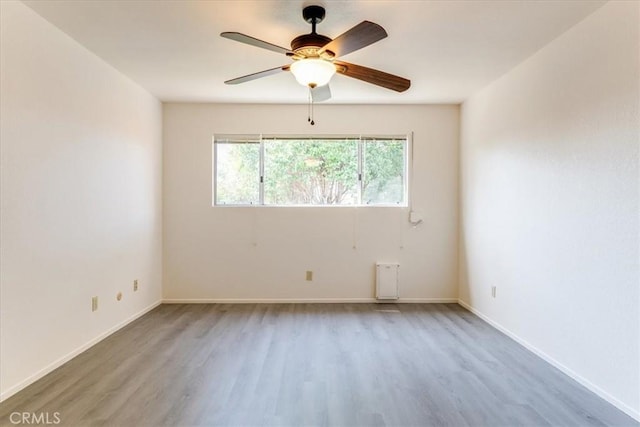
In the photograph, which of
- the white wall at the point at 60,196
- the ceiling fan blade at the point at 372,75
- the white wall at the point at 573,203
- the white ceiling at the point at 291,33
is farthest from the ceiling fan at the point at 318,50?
the white wall at the point at 60,196

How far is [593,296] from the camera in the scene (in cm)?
228

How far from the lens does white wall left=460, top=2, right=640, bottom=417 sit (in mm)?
2055

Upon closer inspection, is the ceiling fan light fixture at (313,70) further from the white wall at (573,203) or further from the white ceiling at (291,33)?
the white wall at (573,203)

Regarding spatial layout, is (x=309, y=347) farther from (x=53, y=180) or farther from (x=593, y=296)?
(x=53, y=180)

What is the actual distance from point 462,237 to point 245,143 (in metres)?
3.02

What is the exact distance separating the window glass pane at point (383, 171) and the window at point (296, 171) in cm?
1

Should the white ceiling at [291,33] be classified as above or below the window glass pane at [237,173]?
above

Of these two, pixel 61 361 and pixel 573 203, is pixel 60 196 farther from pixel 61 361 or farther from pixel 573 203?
pixel 573 203

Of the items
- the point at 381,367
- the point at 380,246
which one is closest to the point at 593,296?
the point at 381,367

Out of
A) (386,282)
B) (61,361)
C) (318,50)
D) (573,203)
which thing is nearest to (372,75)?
(318,50)

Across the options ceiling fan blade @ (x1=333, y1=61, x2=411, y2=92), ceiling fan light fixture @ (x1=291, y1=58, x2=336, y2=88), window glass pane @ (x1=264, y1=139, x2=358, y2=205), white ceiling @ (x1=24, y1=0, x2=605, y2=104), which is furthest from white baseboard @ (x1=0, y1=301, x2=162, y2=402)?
ceiling fan blade @ (x1=333, y1=61, x2=411, y2=92)

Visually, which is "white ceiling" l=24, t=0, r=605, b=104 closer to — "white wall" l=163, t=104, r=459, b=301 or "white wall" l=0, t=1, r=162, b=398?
"white wall" l=0, t=1, r=162, b=398

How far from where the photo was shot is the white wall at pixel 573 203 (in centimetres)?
205

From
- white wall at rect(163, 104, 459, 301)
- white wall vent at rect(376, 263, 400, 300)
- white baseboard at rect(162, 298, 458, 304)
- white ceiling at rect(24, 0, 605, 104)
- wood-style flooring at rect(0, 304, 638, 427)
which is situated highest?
white ceiling at rect(24, 0, 605, 104)
